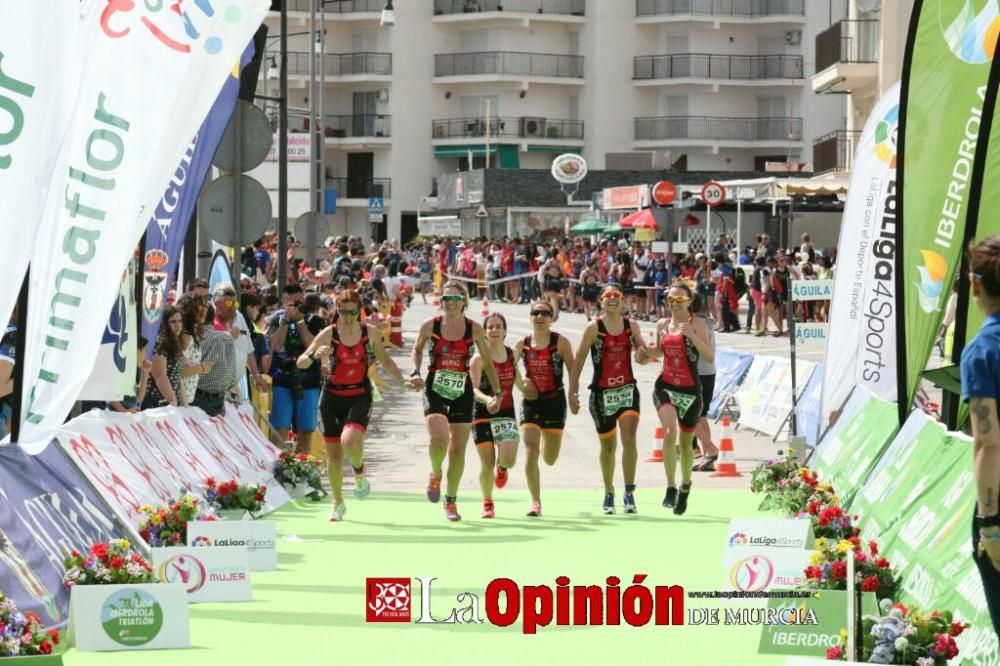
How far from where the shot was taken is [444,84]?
86750 mm

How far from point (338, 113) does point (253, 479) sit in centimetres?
Result: 7160

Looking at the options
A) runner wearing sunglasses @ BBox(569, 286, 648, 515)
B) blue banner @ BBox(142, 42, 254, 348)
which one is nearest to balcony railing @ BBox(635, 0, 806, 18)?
runner wearing sunglasses @ BBox(569, 286, 648, 515)

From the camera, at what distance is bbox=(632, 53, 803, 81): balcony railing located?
280 ft

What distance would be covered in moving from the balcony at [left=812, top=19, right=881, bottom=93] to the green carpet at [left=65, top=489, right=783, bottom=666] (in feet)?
103

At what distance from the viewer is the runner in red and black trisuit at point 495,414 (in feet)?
53.2

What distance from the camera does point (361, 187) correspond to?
86.9 metres

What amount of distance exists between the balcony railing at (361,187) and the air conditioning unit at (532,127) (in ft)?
21.4

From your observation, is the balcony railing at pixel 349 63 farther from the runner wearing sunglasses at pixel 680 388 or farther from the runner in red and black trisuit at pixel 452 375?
the runner in red and black trisuit at pixel 452 375

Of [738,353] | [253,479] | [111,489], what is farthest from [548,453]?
[738,353]

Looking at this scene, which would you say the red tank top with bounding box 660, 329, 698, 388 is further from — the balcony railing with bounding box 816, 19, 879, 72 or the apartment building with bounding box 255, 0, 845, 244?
the apartment building with bounding box 255, 0, 845, 244

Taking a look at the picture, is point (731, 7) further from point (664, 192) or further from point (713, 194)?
point (713, 194)

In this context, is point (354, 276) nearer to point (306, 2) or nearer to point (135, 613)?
point (135, 613)

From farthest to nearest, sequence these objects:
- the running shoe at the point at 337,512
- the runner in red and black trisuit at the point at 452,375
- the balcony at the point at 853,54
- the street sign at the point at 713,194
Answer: the balcony at the point at 853,54 → the street sign at the point at 713,194 → the running shoe at the point at 337,512 → the runner in red and black trisuit at the point at 452,375

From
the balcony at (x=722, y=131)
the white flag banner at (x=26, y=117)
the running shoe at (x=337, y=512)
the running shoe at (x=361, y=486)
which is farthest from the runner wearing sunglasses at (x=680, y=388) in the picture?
the balcony at (x=722, y=131)
